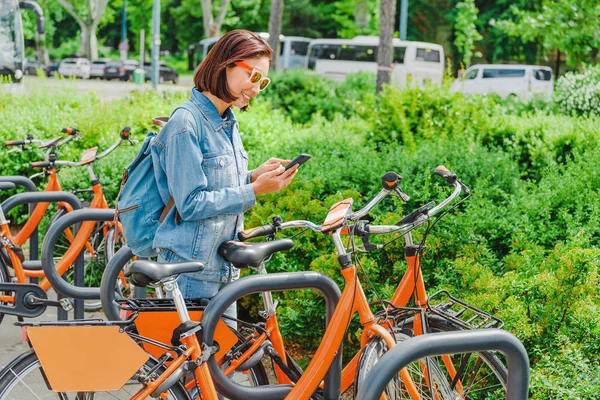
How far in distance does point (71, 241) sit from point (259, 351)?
2.85m

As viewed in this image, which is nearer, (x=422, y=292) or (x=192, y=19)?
(x=422, y=292)

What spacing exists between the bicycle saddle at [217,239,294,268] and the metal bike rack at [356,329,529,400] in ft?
3.08

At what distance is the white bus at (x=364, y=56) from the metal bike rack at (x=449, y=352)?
35200mm

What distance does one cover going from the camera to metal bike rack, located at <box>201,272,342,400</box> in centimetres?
308

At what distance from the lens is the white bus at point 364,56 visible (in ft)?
124

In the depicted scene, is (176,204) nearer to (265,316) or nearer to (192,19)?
(265,316)

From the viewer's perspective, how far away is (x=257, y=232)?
3.43 metres

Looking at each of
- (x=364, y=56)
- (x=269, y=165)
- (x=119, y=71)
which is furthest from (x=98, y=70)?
(x=269, y=165)

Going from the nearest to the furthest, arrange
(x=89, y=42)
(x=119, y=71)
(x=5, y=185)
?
(x=5, y=185) < (x=119, y=71) < (x=89, y=42)

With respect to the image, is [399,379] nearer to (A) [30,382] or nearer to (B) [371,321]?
(B) [371,321]

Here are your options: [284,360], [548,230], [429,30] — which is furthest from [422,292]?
[429,30]

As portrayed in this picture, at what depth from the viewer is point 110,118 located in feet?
32.1

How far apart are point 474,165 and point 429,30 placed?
4341 centimetres

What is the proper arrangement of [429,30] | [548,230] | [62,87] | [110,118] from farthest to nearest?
[429,30] → [62,87] → [110,118] → [548,230]
